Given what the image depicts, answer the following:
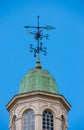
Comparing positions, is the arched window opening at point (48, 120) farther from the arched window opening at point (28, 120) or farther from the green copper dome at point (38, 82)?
the green copper dome at point (38, 82)

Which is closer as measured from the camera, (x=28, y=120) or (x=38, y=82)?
(x=28, y=120)

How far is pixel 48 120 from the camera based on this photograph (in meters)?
46.6

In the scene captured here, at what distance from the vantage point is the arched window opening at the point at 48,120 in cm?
4621

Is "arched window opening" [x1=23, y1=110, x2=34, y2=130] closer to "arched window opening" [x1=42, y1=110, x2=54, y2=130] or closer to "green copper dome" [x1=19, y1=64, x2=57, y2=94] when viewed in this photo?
"arched window opening" [x1=42, y1=110, x2=54, y2=130]

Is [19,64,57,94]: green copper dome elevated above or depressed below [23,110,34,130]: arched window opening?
above

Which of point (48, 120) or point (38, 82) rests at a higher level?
point (38, 82)

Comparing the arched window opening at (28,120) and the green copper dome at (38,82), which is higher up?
the green copper dome at (38,82)

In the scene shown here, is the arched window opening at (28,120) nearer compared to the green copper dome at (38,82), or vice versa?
the arched window opening at (28,120)

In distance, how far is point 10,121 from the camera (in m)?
48.0

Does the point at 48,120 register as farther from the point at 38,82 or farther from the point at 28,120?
the point at 38,82

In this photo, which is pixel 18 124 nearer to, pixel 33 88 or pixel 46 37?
pixel 33 88

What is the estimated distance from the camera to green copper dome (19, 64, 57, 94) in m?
47.6

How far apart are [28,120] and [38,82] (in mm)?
3041

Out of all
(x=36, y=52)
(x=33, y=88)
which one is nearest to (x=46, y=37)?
(x=36, y=52)
